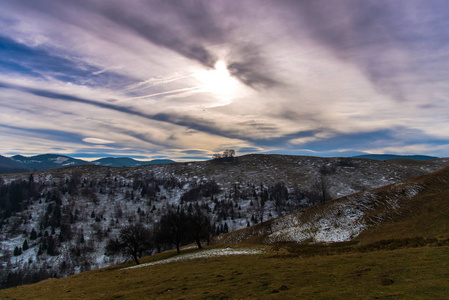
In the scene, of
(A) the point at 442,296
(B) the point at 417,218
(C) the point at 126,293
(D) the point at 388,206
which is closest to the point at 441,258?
(A) the point at 442,296

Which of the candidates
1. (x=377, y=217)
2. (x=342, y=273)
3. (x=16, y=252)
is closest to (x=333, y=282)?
(x=342, y=273)

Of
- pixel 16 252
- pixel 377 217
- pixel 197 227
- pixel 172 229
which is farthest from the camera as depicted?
pixel 16 252

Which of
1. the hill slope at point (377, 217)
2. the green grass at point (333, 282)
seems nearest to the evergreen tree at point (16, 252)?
the hill slope at point (377, 217)

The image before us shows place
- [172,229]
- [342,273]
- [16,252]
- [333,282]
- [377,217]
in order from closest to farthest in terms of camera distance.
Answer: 1. [333,282]
2. [342,273]
3. [377,217]
4. [172,229]
5. [16,252]

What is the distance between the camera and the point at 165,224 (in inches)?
2734

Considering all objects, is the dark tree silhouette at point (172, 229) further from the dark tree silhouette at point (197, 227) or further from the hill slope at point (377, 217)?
the hill slope at point (377, 217)

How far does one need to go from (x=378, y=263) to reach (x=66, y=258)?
257 m

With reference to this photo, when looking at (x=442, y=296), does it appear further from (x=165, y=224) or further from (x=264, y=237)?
(x=264, y=237)

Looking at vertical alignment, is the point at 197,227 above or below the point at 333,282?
below

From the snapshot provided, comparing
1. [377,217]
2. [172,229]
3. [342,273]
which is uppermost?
[342,273]

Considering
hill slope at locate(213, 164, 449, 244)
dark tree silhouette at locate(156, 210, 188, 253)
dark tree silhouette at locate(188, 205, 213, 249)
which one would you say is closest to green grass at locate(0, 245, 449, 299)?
hill slope at locate(213, 164, 449, 244)

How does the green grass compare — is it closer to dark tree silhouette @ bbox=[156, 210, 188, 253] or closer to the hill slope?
the hill slope

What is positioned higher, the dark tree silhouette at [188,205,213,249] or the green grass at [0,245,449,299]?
the green grass at [0,245,449,299]

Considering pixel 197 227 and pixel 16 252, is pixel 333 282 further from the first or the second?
pixel 16 252
